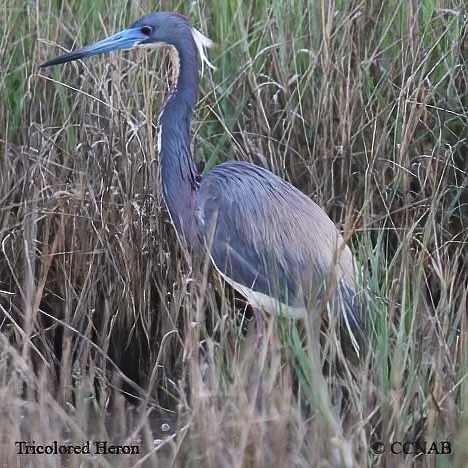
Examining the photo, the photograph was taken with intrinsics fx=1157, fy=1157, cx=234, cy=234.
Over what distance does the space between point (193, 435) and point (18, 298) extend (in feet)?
3.84

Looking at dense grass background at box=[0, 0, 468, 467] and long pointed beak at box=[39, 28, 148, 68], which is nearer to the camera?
dense grass background at box=[0, 0, 468, 467]

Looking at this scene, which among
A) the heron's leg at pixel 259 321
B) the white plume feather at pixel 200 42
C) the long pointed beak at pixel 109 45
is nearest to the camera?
the heron's leg at pixel 259 321

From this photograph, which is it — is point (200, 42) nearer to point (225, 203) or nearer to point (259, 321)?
point (225, 203)

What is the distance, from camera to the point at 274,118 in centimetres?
333

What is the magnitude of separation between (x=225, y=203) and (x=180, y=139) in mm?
213

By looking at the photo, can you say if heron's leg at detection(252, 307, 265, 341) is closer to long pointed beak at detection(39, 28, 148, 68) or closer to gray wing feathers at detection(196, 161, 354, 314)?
gray wing feathers at detection(196, 161, 354, 314)

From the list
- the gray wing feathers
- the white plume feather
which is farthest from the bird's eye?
A: the gray wing feathers

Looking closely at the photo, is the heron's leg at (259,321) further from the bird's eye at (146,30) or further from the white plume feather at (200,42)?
the bird's eye at (146,30)

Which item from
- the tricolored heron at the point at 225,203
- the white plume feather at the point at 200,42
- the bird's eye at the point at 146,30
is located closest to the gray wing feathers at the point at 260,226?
the tricolored heron at the point at 225,203

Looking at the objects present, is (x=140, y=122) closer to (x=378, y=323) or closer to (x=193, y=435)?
(x=378, y=323)

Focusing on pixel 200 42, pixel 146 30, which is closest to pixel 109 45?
pixel 146 30

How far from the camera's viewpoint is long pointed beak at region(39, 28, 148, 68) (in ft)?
9.75

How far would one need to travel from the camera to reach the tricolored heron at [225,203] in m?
2.98

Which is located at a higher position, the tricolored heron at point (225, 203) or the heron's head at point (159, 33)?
the heron's head at point (159, 33)
